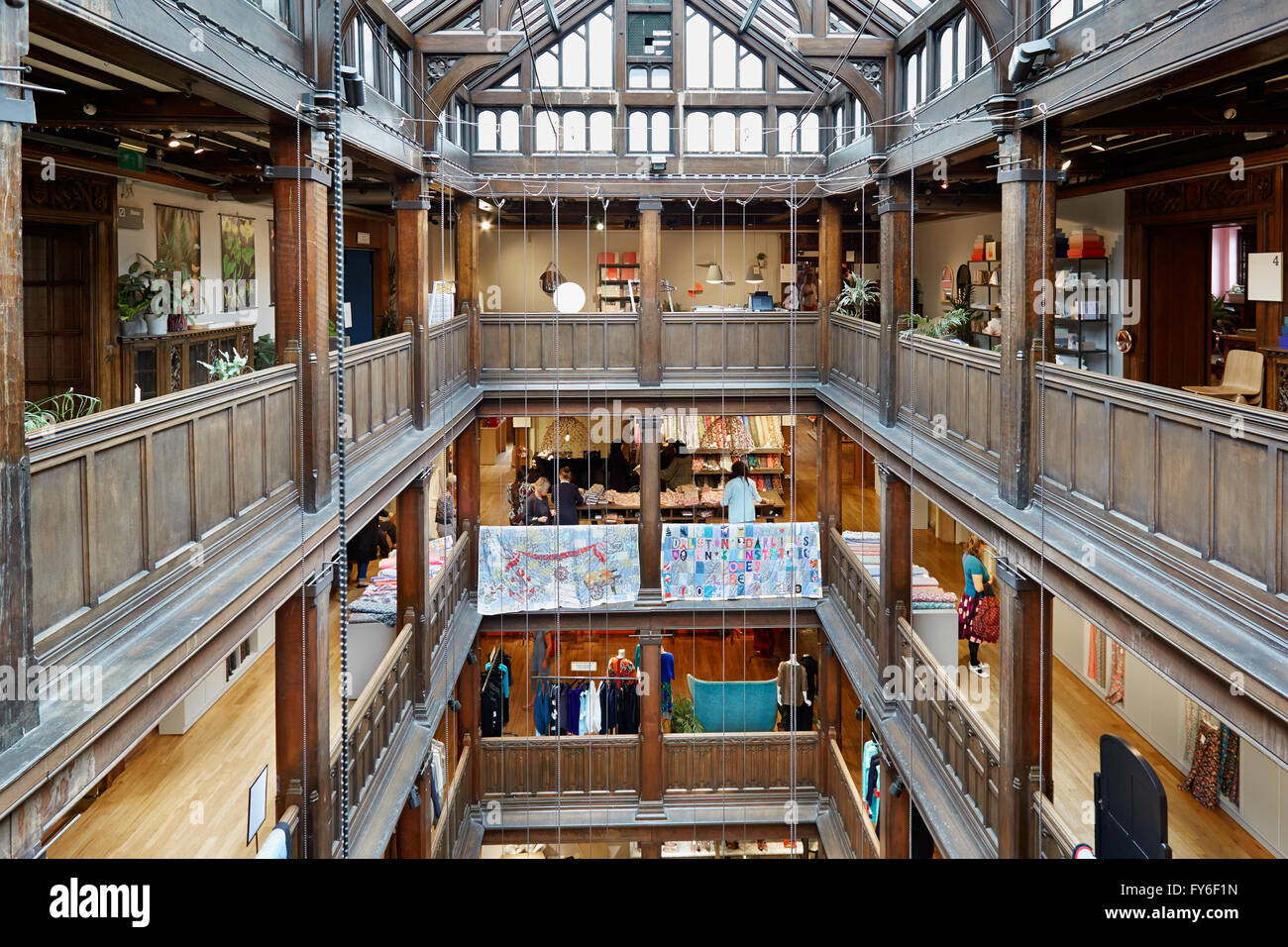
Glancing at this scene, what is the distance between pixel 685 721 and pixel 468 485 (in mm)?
4362

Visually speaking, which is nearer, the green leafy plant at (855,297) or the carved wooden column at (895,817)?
the carved wooden column at (895,817)

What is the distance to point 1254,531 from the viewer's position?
493cm

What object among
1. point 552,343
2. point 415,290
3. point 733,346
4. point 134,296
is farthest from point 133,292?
point 733,346

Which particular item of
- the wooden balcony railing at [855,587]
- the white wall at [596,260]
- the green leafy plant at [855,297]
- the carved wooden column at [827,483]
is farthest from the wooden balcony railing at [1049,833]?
the white wall at [596,260]

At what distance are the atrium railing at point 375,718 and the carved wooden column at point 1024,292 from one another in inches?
204

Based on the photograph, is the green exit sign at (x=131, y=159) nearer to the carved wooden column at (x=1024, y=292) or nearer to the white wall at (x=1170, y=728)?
the carved wooden column at (x=1024, y=292)

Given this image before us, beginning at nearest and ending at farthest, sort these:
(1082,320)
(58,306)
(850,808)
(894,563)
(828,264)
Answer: (58,306) → (894,563) → (850,808) → (1082,320) → (828,264)

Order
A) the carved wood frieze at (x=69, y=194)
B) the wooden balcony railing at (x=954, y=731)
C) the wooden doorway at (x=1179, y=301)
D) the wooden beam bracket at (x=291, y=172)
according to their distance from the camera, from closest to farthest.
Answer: the wooden beam bracket at (x=291, y=172), the wooden balcony railing at (x=954, y=731), the carved wood frieze at (x=69, y=194), the wooden doorway at (x=1179, y=301)

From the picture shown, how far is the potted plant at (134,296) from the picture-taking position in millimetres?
11023

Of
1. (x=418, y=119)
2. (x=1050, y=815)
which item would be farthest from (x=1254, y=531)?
(x=418, y=119)

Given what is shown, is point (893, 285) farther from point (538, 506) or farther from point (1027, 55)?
point (538, 506)

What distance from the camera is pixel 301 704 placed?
7.09m

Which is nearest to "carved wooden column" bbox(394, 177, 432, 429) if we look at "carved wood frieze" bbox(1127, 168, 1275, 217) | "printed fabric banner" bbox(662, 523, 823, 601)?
"printed fabric banner" bbox(662, 523, 823, 601)

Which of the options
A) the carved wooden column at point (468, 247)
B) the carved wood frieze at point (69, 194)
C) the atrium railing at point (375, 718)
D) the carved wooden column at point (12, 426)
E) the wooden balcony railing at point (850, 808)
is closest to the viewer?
the carved wooden column at point (12, 426)
